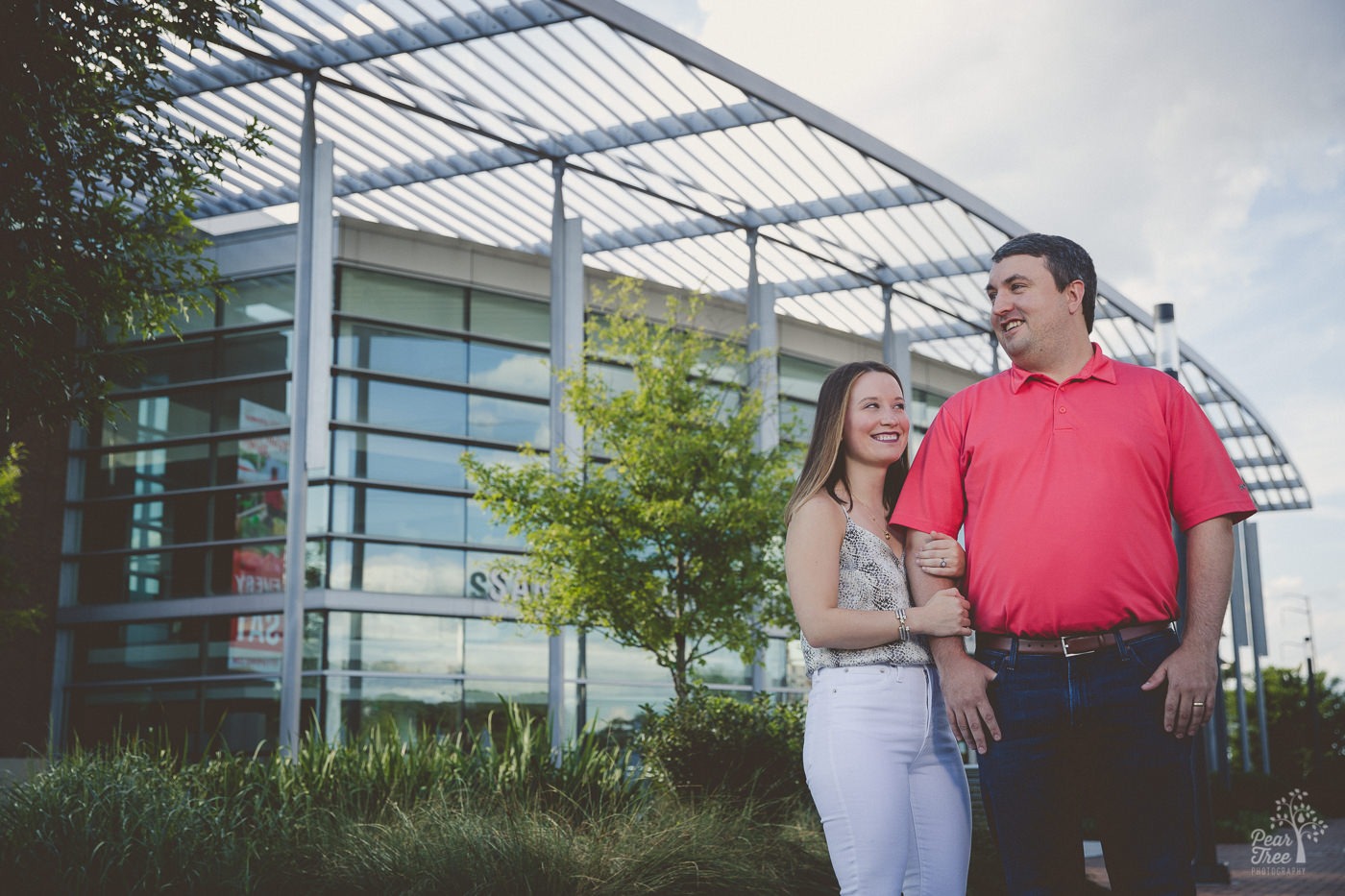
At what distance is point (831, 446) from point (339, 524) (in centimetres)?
1841

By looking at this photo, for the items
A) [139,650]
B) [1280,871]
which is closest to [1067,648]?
[1280,871]

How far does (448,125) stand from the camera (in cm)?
1925

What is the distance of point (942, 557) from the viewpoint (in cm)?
306

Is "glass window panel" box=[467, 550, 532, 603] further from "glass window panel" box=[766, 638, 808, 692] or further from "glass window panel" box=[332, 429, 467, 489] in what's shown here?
"glass window panel" box=[766, 638, 808, 692]

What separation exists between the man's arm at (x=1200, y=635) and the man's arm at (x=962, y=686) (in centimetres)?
36

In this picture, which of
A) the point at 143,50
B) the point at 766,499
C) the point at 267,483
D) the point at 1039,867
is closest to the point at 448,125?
the point at 267,483

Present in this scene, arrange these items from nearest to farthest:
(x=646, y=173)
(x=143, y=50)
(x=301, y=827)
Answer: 1. (x=301, y=827)
2. (x=143, y=50)
3. (x=646, y=173)

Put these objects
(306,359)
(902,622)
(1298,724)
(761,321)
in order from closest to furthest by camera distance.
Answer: (902,622)
(306,359)
(761,321)
(1298,724)

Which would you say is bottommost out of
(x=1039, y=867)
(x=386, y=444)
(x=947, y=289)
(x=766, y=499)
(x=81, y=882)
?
(x=81, y=882)

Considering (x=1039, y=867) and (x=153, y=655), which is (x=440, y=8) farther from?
(x=1039, y=867)

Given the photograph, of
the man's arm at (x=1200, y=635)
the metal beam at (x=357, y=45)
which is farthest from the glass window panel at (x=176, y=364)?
the man's arm at (x=1200, y=635)

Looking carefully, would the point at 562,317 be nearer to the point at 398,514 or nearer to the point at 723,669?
the point at 398,514

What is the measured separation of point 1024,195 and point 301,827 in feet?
64.2

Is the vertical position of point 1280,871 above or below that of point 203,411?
below
